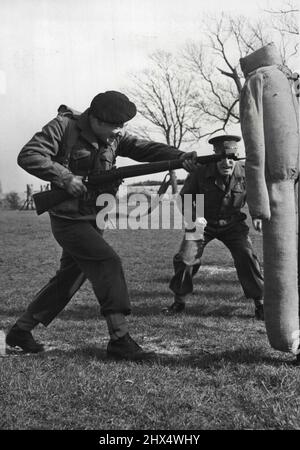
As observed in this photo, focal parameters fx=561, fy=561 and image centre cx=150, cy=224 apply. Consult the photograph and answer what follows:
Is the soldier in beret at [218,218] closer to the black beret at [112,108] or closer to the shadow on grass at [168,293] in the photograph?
the shadow on grass at [168,293]

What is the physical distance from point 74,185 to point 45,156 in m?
0.32

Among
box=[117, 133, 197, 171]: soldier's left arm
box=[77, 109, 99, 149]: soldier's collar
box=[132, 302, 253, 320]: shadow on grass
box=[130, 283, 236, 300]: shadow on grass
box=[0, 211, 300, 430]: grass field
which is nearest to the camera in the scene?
box=[0, 211, 300, 430]: grass field

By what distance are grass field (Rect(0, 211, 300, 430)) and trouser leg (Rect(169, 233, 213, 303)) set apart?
28cm

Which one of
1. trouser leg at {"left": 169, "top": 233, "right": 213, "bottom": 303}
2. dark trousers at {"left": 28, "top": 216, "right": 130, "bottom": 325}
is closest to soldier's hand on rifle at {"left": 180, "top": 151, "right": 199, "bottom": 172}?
dark trousers at {"left": 28, "top": 216, "right": 130, "bottom": 325}

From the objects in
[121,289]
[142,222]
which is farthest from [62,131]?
[142,222]

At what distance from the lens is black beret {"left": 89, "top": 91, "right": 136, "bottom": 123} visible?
4.64 metres

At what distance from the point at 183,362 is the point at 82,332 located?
61.7 inches

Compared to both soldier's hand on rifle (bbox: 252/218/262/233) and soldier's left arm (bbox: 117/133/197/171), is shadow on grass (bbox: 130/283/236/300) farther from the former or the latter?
soldier's hand on rifle (bbox: 252/218/262/233)

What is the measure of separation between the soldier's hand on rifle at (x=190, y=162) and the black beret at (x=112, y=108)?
0.61m

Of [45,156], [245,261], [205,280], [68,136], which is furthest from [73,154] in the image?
[205,280]

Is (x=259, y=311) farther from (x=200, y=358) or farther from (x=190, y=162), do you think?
(x=190, y=162)

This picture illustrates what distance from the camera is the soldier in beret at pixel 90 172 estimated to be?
4512 millimetres

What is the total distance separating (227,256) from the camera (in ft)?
40.9
